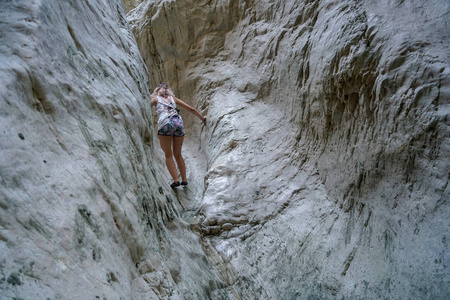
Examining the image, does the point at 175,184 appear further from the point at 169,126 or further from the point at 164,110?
the point at 164,110

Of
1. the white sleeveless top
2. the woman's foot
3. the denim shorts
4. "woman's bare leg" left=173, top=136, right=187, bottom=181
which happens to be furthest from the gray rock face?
the white sleeveless top

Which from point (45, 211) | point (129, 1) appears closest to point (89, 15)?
point (45, 211)

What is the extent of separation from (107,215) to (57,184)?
1.18 feet

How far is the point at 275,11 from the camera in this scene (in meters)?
4.72

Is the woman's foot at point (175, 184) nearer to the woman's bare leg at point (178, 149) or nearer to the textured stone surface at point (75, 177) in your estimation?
the woman's bare leg at point (178, 149)

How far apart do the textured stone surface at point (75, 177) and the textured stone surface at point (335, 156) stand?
2.92 ft

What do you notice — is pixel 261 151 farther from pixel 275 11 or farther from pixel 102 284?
pixel 102 284

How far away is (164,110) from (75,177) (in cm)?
276

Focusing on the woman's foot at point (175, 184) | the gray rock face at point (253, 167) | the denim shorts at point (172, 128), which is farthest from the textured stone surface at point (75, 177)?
the woman's foot at point (175, 184)

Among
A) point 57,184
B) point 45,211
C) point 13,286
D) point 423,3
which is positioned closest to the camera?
point 13,286

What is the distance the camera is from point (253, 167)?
4.11m

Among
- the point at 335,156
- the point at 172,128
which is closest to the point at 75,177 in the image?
the point at 335,156

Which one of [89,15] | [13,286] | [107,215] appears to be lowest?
[107,215]

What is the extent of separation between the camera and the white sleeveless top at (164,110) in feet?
14.1
